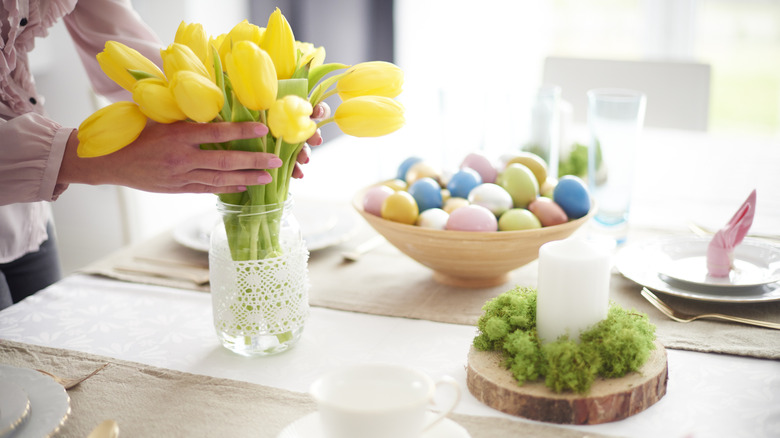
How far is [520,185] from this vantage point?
109 cm

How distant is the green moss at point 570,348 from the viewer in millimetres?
722

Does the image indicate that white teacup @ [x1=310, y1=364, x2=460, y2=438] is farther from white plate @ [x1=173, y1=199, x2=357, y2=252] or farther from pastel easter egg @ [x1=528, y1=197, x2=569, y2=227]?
white plate @ [x1=173, y1=199, x2=357, y2=252]

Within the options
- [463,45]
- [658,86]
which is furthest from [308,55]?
[463,45]

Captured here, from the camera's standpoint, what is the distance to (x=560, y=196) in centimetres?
107

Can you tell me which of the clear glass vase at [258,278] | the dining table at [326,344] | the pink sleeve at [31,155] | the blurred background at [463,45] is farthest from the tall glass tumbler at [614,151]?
the blurred background at [463,45]

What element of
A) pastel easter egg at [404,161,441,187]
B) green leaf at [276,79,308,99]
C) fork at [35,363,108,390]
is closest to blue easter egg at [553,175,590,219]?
pastel easter egg at [404,161,441,187]

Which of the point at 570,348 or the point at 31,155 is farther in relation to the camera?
the point at 31,155

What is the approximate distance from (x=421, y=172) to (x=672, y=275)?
415mm

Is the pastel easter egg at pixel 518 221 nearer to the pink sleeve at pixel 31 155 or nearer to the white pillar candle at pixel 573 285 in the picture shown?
the white pillar candle at pixel 573 285

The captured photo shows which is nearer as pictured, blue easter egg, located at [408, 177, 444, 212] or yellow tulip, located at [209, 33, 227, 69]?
yellow tulip, located at [209, 33, 227, 69]

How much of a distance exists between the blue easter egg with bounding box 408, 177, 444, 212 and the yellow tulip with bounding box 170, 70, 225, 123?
0.42 m

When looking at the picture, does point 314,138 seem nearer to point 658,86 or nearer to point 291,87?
point 291,87

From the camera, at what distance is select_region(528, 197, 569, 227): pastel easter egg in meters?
1.05

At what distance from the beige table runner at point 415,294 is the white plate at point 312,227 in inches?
0.8
